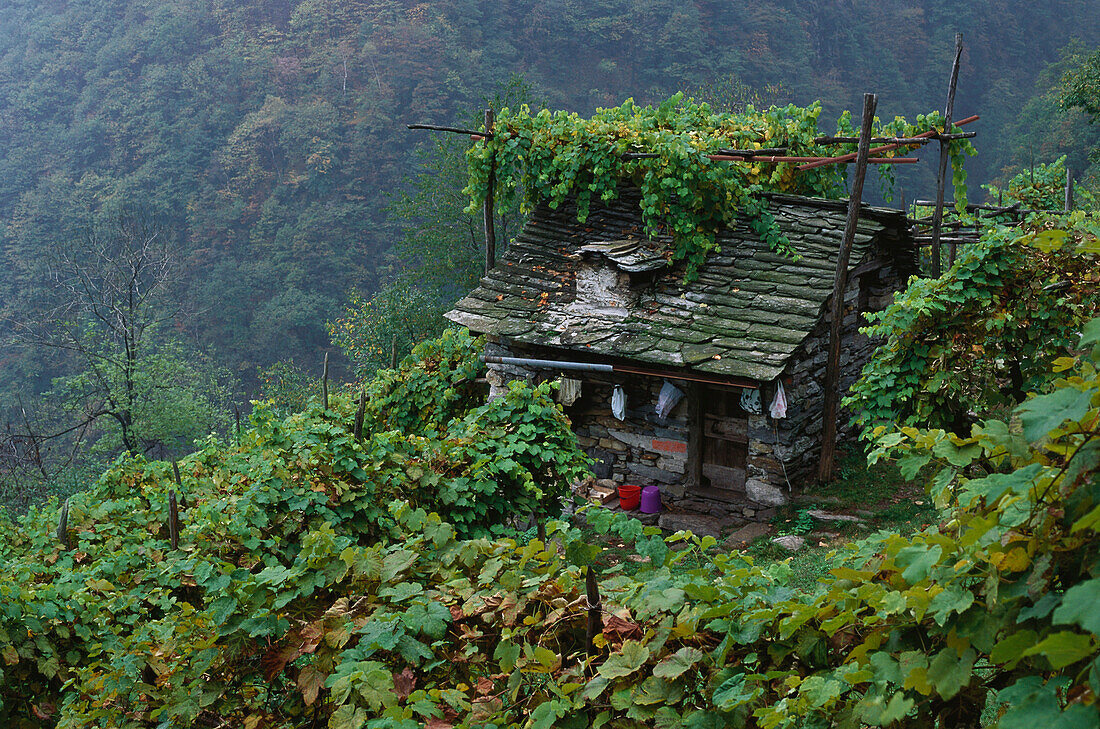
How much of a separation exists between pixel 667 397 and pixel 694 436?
30.4 inches

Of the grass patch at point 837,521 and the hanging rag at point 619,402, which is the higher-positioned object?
the hanging rag at point 619,402

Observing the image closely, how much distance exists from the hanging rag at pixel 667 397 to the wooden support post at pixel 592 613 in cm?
695

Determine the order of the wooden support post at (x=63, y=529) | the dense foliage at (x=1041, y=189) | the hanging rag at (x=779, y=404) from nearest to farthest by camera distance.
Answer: the wooden support post at (x=63, y=529), the hanging rag at (x=779, y=404), the dense foliage at (x=1041, y=189)

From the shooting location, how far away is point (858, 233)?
920cm

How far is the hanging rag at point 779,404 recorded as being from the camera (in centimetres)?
842

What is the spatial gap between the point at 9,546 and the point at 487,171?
7.18 metres

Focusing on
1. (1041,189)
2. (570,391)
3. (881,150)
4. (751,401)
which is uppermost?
(881,150)

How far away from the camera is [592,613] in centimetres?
221

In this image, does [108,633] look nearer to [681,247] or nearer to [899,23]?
[681,247]

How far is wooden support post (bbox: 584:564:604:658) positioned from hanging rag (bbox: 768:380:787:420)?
6559 millimetres

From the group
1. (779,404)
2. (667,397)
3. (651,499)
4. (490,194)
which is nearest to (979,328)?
(779,404)

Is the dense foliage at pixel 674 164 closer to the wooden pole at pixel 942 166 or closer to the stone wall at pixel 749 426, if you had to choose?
the wooden pole at pixel 942 166

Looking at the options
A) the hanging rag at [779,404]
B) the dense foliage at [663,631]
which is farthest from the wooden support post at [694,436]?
the dense foliage at [663,631]

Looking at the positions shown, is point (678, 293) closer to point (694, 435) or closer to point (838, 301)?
point (694, 435)
